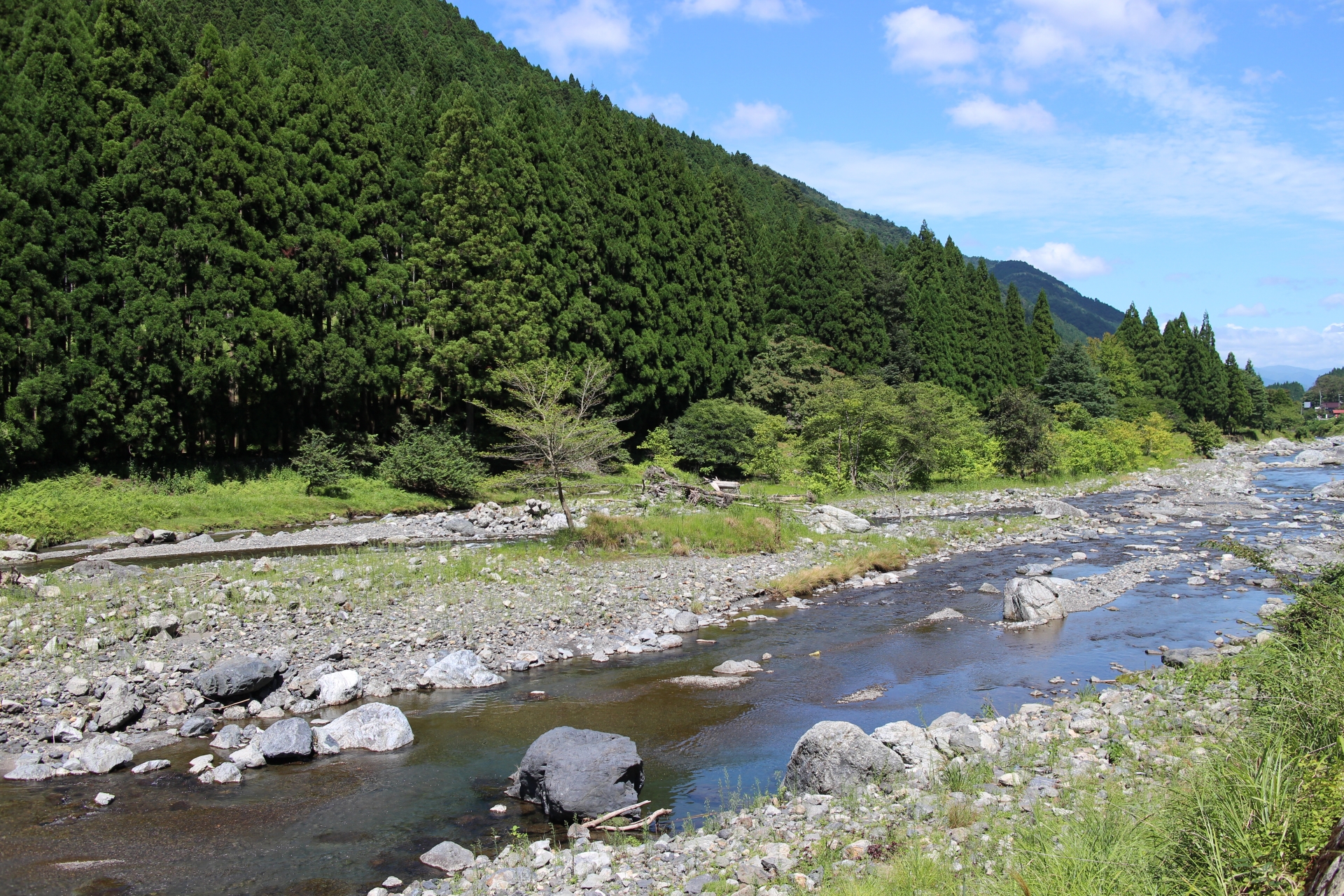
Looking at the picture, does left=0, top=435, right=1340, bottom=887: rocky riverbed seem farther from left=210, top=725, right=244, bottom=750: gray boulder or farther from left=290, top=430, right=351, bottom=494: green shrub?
left=290, top=430, right=351, bottom=494: green shrub

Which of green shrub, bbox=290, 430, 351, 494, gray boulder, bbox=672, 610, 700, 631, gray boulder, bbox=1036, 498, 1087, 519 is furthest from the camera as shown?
gray boulder, bbox=1036, 498, 1087, 519

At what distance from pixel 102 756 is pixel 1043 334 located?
6873 cm

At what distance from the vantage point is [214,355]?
27.8 metres

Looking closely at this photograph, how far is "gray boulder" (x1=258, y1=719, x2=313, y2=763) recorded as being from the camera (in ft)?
29.8

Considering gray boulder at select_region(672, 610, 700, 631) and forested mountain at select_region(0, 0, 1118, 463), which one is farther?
forested mountain at select_region(0, 0, 1118, 463)

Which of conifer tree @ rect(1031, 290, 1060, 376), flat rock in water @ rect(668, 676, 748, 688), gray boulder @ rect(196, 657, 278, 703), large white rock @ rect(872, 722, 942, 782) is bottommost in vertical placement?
flat rock in water @ rect(668, 676, 748, 688)

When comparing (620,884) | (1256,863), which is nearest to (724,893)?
(620,884)

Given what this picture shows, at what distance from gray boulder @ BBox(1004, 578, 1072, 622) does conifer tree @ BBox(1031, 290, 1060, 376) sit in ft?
173

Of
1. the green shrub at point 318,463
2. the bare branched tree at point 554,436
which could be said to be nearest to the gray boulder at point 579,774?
the bare branched tree at point 554,436

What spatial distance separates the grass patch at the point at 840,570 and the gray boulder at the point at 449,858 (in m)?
11.1

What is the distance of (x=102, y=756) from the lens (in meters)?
8.84

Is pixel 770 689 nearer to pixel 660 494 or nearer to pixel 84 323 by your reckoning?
pixel 660 494

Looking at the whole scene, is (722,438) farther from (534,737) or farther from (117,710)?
(117,710)

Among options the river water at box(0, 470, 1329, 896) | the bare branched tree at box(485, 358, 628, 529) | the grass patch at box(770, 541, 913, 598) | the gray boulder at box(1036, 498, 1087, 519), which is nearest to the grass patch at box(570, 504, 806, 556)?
the bare branched tree at box(485, 358, 628, 529)
